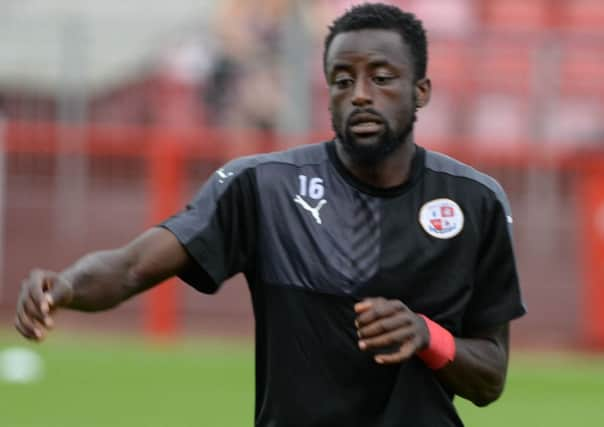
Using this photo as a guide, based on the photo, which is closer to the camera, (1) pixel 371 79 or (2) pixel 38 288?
(2) pixel 38 288

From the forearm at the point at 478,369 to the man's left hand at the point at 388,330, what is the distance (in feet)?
1.01

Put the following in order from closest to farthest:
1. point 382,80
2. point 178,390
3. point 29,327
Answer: point 29,327 → point 382,80 → point 178,390

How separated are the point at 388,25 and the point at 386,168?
16.5 inches

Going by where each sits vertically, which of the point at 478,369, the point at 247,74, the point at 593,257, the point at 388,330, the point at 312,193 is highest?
the point at 312,193

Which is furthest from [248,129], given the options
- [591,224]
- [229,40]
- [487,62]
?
[591,224]

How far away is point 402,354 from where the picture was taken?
152 inches

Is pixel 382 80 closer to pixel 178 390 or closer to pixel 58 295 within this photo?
pixel 58 295

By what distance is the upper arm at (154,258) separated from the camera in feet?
13.5

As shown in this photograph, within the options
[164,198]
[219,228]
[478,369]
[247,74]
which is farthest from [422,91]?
[247,74]

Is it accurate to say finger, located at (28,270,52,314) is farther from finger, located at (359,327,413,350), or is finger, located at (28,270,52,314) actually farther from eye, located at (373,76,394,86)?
eye, located at (373,76,394,86)

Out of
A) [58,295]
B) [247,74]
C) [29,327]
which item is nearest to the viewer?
[29,327]

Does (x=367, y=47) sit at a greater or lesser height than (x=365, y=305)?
greater

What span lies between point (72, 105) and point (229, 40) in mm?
2013

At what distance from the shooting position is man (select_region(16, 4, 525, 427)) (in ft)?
13.7
